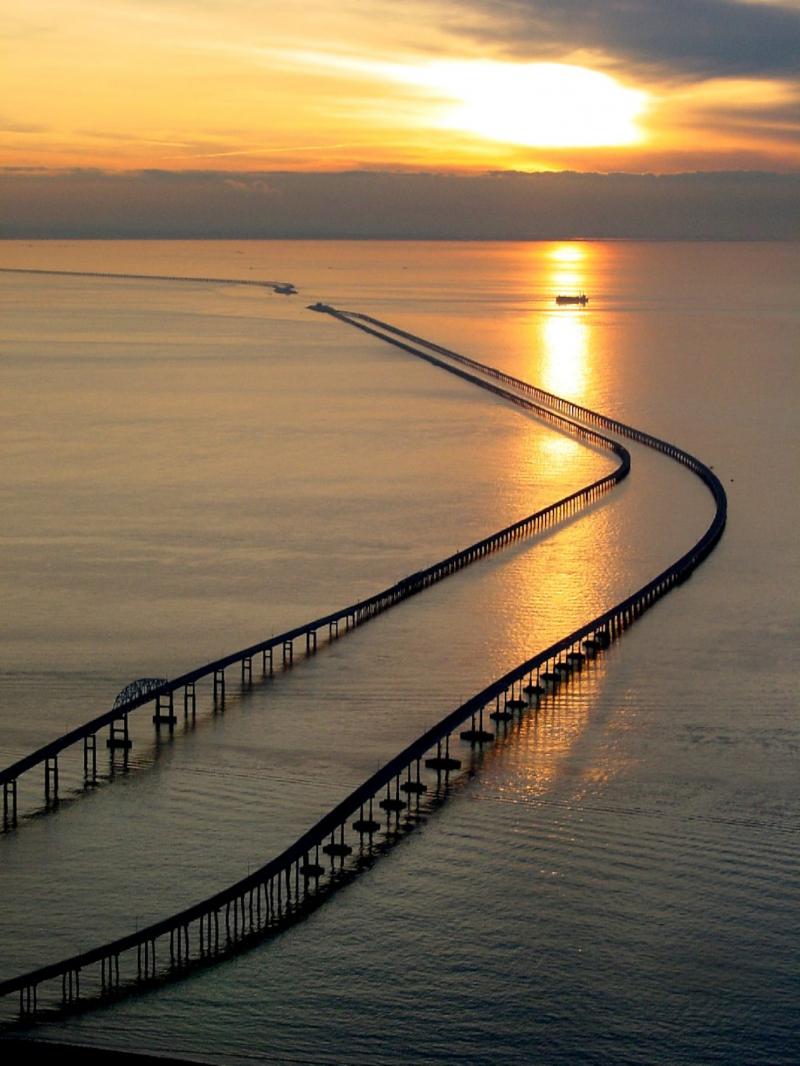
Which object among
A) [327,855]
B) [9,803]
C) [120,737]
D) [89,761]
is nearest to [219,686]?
[120,737]

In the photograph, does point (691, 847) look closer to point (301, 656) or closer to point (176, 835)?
point (176, 835)

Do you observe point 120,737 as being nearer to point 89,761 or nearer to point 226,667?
point 89,761

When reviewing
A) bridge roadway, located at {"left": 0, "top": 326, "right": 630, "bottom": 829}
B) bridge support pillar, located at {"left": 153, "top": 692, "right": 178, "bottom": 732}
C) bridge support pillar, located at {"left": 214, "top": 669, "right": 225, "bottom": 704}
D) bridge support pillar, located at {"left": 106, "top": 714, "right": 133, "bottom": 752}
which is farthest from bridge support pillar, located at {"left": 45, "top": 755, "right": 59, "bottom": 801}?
bridge support pillar, located at {"left": 214, "top": 669, "right": 225, "bottom": 704}

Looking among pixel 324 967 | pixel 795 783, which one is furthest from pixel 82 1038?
pixel 795 783

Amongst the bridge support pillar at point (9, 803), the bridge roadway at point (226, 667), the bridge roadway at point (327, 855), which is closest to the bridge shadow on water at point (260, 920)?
the bridge roadway at point (327, 855)

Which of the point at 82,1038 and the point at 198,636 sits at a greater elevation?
the point at 198,636
